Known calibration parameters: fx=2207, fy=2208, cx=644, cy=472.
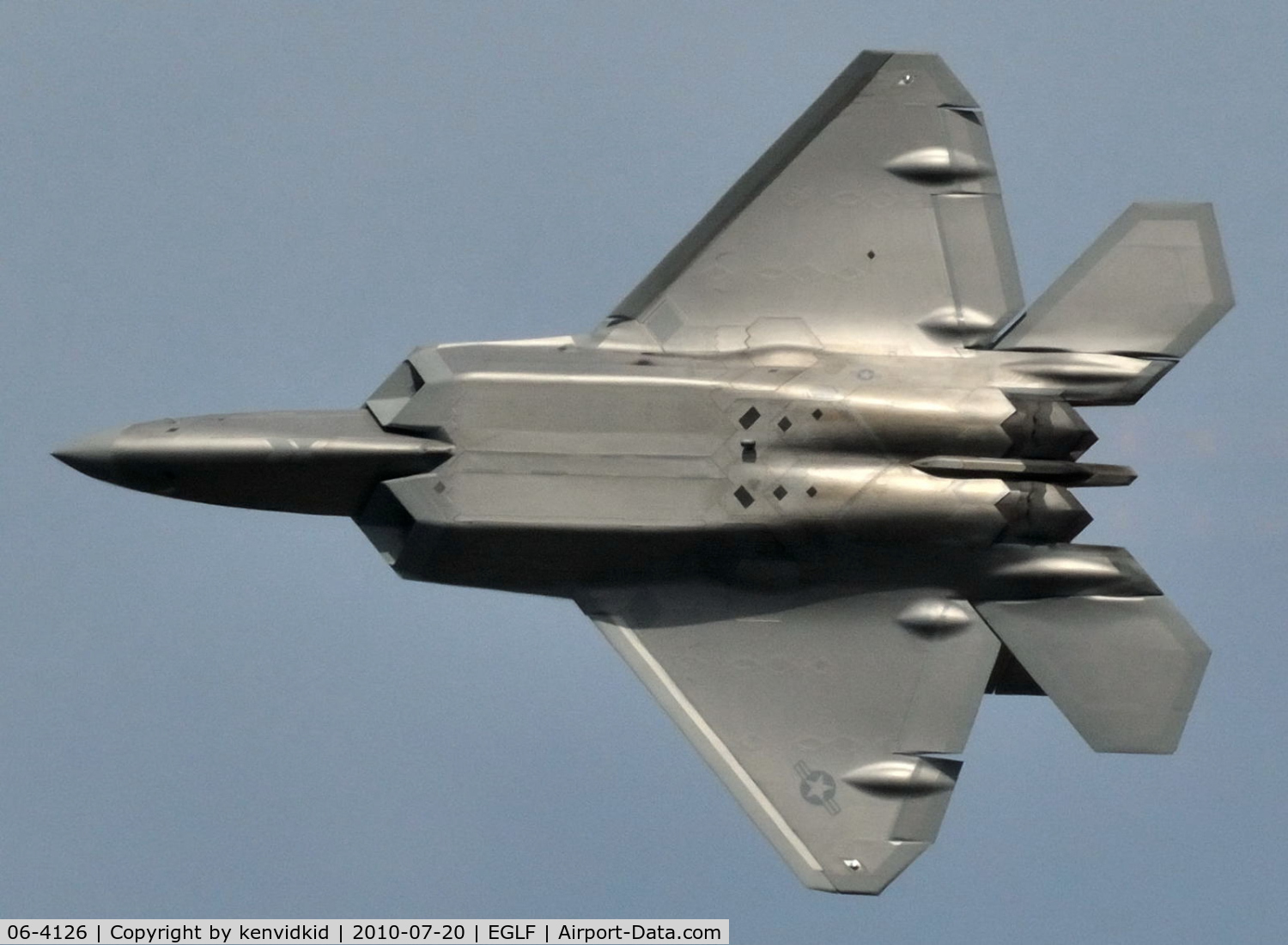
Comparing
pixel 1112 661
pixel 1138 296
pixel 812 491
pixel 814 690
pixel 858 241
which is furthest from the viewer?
pixel 858 241

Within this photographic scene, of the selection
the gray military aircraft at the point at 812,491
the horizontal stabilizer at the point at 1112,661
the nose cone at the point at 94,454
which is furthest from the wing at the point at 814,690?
the nose cone at the point at 94,454

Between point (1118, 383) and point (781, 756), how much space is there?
540cm

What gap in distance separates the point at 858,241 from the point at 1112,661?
17.7 feet

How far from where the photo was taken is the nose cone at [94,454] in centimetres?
2377

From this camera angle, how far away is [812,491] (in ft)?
76.1

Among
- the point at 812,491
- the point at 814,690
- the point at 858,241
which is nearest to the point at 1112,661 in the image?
the point at 814,690

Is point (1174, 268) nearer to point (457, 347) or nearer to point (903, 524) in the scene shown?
point (903, 524)

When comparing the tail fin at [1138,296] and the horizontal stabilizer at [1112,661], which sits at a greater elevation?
the tail fin at [1138,296]

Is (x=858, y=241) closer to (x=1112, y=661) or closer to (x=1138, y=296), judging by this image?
(x=1138, y=296)

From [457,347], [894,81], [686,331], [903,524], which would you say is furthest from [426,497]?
[894,81]

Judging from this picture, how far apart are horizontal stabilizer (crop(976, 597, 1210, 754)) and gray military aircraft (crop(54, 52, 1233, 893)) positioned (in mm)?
26

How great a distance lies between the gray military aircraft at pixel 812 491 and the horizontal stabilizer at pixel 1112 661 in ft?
0.09

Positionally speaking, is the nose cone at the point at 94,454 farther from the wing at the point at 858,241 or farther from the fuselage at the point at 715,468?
the wing at the point at 858,241

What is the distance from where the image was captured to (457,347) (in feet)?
77.8
